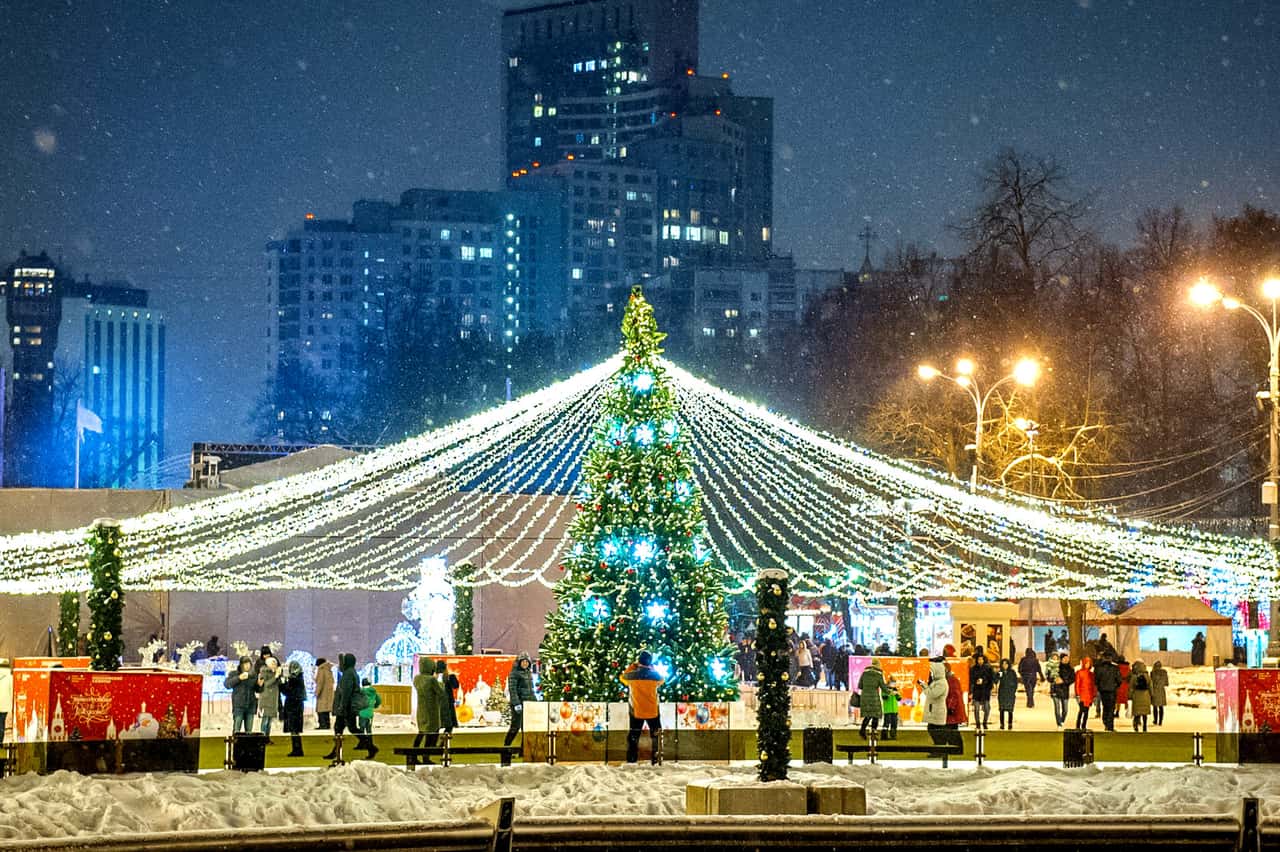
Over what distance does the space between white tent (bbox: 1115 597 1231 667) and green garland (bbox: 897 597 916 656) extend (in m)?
11.9

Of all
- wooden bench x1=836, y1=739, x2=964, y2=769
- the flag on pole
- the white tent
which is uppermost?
the flag on pole

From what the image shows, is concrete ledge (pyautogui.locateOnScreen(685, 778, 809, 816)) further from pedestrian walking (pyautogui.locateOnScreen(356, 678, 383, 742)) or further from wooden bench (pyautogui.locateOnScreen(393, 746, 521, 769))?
pedestrian walking (pyautogui.locateOnScreen(356, 678, 383, 742))

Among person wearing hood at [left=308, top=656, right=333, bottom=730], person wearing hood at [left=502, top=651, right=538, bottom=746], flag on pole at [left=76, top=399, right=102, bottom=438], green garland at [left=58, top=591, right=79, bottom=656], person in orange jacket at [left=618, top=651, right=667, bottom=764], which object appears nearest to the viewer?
person in orange jacket at [left=618, top=651, right=667, bottom=764]

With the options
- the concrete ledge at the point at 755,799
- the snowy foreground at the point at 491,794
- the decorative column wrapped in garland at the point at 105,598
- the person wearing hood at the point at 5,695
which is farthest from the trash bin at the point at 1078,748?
the person wearing hood at the point at 5,695

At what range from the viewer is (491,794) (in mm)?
17844

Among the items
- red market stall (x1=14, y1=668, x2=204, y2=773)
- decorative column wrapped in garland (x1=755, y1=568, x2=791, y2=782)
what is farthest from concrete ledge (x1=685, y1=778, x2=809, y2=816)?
red market stall (x1=14, y1=668, x2=204, y2=773)

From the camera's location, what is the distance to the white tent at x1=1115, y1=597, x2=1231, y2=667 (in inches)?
1721

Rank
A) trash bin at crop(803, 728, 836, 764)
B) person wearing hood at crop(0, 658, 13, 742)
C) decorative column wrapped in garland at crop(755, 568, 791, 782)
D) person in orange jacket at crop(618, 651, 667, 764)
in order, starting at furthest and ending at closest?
person wearing hood at crop(0, 658, 13, 742), person in orange jacket at crop(618, 651, 667, 764), trash bin at crop(803, 728, 836, 764), decorative column wrapped in garland at crop(755, 568, 791, 782)

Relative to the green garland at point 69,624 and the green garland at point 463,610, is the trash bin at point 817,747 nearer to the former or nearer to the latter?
the green garland at point 463,610

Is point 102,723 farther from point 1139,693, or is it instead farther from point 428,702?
point 1139,693

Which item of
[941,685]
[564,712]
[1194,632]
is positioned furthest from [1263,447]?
[564,712]

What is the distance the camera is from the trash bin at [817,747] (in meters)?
21.3

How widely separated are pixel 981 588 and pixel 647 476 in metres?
11.9

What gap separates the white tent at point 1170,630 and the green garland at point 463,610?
57.7ft
